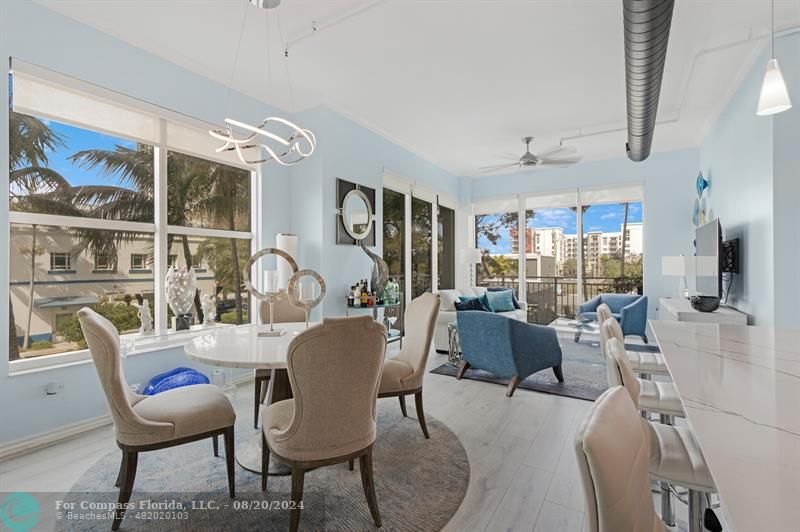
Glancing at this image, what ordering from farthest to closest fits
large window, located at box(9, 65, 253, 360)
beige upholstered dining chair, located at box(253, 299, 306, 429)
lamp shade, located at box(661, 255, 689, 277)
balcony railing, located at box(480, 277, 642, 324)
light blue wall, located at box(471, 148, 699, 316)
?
balcony railing, located at box(480, 277, 642, 324), light blue wall, located at box(471, 148, 699, 316), lamp shade, located at box(661, 255, 689, 277), beige upholstered dining chair, located at box(253, 299, 306, 429), large window, located at box(9, 65, 253, 360)

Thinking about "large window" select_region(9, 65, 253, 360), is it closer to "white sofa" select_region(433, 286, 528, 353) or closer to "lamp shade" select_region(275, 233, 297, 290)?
"lamp shade" select_region(275, 233, 297, 290)

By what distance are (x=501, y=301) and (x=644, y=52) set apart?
4074 mm

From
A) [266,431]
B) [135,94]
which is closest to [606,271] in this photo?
[266,431]

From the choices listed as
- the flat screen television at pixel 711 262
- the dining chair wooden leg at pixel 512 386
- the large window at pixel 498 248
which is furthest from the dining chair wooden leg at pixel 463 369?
the large window at pixel 498 248

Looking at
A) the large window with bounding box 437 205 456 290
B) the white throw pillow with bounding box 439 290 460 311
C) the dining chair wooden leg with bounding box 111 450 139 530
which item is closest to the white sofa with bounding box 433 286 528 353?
the white throw pillow with bounding box 439 290 460 311

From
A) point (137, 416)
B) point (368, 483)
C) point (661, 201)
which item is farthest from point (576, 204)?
point (137, 416)

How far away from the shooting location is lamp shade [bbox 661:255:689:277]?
14.1 ft

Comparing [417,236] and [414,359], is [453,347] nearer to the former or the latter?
[414,359]

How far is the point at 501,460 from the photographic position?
7.60ft

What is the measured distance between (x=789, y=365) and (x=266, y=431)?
218 centimetres

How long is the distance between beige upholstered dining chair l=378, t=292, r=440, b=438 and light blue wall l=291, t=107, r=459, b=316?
1620 millimetres

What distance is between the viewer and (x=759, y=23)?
273 cm

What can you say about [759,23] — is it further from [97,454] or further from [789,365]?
[97,454]

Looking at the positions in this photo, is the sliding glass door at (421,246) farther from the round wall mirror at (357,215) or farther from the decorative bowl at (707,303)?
the decorative bowl at (707,303)
